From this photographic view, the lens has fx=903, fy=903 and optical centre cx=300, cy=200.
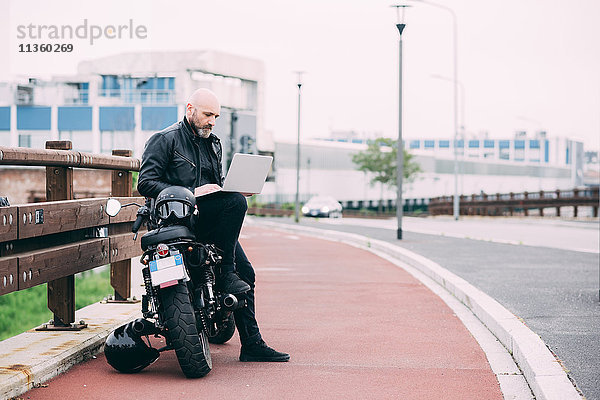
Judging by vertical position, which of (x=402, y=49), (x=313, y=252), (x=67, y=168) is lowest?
(x=313, y=252)

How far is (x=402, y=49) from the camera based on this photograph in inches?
977

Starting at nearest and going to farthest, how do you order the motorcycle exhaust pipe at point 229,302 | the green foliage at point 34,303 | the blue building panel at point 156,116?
1. the motorcycle exhaust pipe at point 229,302
2. the green foliage at point 34,303
3. the blue building panel at point 156,116

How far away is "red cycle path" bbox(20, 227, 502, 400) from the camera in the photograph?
5469 mm

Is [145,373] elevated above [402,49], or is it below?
below

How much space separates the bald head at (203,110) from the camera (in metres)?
6.12

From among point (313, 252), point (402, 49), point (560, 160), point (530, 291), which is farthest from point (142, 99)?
point (560, 160)

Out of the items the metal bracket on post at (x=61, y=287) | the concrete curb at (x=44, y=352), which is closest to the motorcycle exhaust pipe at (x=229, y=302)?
the concrete curb at (x=44, y=352)

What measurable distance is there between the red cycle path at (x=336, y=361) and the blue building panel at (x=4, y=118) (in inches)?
2879

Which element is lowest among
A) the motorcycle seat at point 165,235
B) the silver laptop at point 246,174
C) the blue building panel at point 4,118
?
the motorcycle seat at point 165,235

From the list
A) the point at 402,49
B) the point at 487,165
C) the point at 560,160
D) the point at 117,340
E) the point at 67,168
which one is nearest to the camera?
the point at 117,340

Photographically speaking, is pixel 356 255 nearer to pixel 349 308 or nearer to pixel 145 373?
pixel 349 308

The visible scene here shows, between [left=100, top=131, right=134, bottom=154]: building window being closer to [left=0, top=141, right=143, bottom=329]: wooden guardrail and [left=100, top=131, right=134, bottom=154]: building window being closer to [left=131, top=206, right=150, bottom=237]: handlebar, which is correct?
[left=0, top=141, right=143, bottom=329]: wooden guardrail

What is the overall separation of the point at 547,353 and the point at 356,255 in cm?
1200

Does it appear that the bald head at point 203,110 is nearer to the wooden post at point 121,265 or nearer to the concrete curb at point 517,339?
the wooden post at point 121,265
